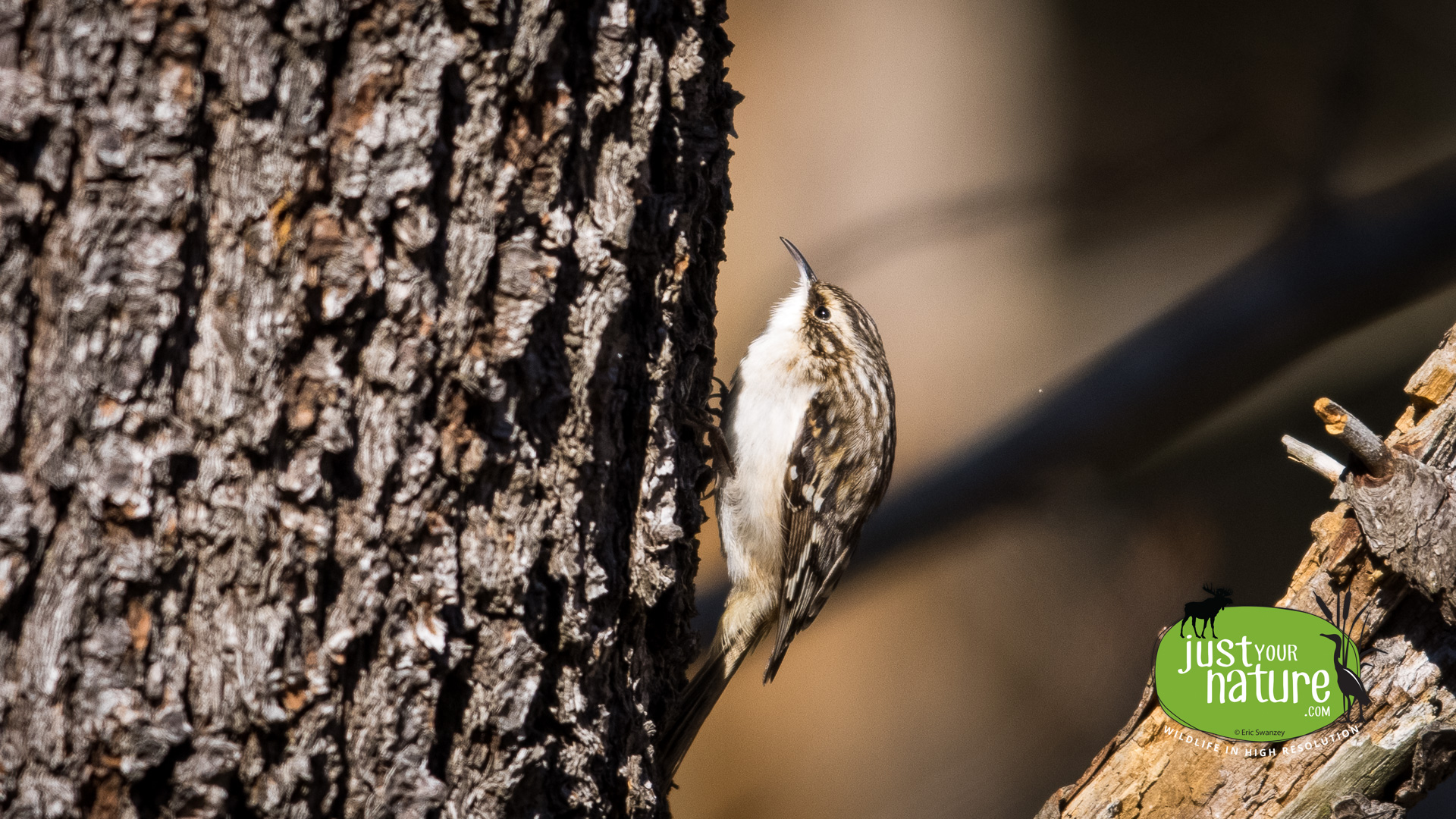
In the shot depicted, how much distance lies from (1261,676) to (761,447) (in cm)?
125

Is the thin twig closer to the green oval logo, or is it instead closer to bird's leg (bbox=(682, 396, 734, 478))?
Result: the green oval logo

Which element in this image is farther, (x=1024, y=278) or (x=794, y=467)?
(x=1024, y=278)

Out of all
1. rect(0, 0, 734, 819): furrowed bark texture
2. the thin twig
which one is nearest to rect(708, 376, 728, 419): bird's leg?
rect(0, 0, 734, 819): furrowed bark texture

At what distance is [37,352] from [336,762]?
Answer: 2.01 ft

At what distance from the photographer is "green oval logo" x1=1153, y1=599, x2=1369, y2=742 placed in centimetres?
175

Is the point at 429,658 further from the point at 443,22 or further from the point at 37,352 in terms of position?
the point at 443,22

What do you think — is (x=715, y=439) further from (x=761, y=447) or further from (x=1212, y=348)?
(x=1212, y=348)

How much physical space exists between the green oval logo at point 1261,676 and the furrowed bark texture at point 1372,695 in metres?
0.03

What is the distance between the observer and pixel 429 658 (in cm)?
121

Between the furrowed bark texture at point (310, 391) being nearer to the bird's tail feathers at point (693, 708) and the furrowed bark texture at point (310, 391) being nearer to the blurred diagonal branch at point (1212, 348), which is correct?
the bird's tail feathers at point (693, 708)

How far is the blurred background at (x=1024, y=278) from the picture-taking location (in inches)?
144

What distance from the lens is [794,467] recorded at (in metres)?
2.45

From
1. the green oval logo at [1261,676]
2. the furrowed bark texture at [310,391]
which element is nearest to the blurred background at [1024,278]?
the green oval logo at [1261,676]

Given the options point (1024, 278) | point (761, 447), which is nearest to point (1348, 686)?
point (761, 447)
